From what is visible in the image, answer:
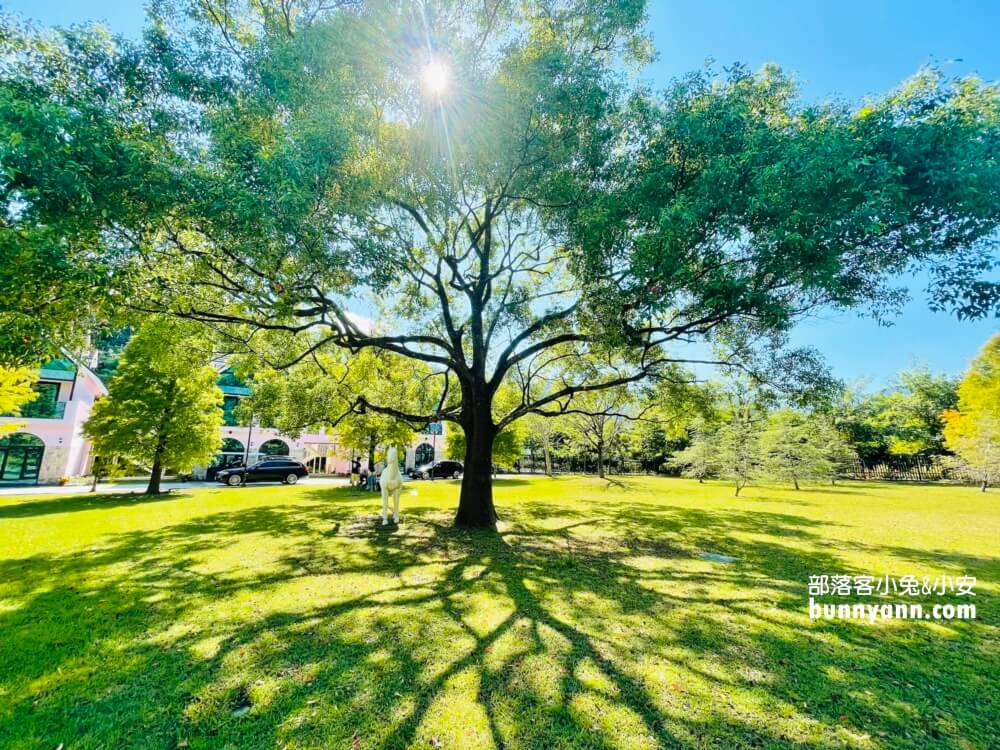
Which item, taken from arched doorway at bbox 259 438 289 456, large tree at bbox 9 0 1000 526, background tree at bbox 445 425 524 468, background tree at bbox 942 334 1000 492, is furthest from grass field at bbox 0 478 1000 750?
arched doorway at bbox 259 438 289 456

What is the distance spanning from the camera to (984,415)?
56.4 ft

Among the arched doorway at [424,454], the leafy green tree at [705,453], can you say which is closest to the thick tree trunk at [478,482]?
the leafy green tree at [705,453]

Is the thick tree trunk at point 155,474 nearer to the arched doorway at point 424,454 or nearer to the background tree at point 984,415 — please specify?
the arched doorway at point 424,454

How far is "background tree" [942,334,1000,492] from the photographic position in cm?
1530

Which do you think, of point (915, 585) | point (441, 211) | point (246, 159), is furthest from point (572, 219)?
point (915, 585)

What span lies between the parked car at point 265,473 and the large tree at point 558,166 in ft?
65.5

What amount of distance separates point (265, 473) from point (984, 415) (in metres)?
37.1

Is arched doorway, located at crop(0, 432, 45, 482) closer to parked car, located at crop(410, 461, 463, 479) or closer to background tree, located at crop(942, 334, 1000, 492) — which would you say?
parked car, located at crop(410, 461, 463, 479)

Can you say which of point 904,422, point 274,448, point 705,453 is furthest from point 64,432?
point 904,422

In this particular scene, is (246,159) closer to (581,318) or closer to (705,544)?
(581,318)

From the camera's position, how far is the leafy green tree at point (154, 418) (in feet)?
54.2

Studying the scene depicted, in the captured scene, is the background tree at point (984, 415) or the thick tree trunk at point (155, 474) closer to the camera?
the background tree at point (984, 415)

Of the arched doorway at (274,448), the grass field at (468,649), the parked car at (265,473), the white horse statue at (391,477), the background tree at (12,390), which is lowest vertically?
the grass field at (468,649)

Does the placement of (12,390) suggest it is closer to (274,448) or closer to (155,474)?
(155,474)
